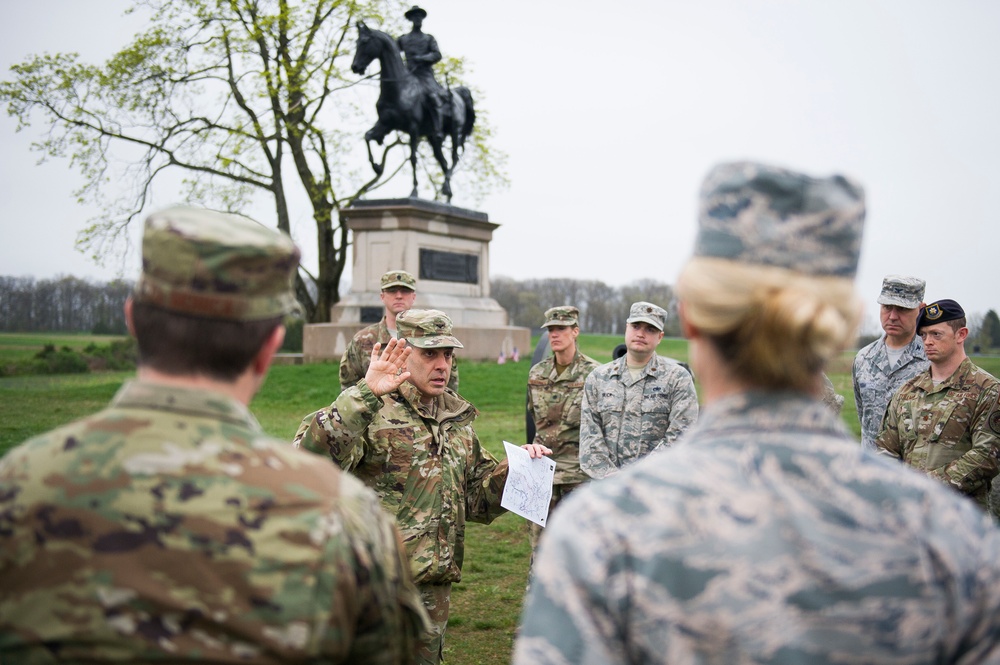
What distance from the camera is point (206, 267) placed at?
1818 mm

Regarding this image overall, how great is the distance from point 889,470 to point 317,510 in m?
1.11

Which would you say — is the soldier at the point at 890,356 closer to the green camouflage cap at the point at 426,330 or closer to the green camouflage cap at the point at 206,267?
the green camouflage cap at the point at 426,330

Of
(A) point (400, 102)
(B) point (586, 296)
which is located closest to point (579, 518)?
(A) point (400, 102)

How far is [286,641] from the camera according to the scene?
1677 millimetres

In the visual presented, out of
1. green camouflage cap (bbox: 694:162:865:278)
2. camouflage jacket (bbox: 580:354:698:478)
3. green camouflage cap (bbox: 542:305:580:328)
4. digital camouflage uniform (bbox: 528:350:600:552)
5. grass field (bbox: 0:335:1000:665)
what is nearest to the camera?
green camouflage cap (bbox: 694:162:865:278)

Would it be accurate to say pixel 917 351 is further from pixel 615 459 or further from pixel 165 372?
pixel 165 372

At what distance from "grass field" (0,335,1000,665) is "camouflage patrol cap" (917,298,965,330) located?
0.73 meters

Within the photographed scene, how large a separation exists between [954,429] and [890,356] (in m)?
1.17

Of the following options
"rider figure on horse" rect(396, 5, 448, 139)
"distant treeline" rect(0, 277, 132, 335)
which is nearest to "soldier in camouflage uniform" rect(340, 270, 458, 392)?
"rider figure on horse" rect(396, 5, 448, 139)

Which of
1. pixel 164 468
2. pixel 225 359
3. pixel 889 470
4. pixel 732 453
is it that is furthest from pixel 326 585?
pixel 889 470

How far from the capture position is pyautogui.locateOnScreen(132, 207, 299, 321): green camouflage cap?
5.95 ft

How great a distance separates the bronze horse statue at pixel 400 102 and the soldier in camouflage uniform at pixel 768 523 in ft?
50.7

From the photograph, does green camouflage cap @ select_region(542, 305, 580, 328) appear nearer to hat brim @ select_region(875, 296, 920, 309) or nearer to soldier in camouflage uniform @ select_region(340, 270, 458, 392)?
soldier in camouflage uniform @ select_region(340, 270, 458, 392)

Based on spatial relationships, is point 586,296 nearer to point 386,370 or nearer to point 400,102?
point 400,102
